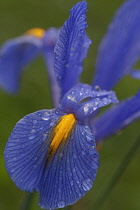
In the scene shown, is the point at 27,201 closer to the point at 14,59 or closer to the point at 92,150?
the point at 92,150

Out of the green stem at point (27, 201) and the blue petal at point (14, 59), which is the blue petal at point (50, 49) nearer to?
the blue petal at point (14, 59)

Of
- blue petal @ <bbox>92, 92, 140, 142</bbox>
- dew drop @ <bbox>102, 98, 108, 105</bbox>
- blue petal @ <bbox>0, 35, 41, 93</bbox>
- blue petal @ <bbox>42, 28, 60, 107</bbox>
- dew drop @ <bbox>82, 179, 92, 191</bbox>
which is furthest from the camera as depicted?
blue petal @ <bbox>0, 35, 41, 93</bbox>

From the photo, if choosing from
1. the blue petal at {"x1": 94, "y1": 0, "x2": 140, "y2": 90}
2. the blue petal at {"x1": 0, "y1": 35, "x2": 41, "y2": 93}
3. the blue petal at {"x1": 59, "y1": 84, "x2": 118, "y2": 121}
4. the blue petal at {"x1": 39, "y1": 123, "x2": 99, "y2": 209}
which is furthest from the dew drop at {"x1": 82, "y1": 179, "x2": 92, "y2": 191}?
the blue petal at {"x1": 0, "y1": 35, "x2": 41, "y2": 93}

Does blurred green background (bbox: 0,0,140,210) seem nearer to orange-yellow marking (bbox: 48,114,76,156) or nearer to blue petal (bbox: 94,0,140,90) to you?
blue petal (bbox: 94,0,140,90)

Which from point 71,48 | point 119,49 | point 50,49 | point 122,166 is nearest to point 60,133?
point 71,48

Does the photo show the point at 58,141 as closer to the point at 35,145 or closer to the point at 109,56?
the point at 35,145

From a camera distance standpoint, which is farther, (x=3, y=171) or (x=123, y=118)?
(x=3, y=171)

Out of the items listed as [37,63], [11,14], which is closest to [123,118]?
[37,63]
